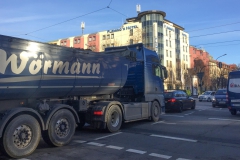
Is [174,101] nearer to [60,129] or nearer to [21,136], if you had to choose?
[60,129]

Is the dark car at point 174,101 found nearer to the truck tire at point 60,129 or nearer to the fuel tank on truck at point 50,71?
the fuel tank on truck at point 50,71

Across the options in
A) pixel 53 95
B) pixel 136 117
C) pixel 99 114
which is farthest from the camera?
pixel 136 117

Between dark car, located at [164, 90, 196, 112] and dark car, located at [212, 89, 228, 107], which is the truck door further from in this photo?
dark car, located at [212, 89, 228, 107]

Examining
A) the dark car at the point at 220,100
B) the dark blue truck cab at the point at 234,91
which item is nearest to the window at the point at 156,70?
the dark blue truck cab at the point at 234,91

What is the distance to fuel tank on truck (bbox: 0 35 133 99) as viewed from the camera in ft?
20.6

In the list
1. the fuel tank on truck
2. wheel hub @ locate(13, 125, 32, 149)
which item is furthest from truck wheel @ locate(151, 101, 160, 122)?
wheel hub @ locate(13, 125, 32, 149)

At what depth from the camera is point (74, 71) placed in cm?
816

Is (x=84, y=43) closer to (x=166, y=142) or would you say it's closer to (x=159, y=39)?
(x=159, y=39)

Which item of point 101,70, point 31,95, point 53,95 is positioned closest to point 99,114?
point 101,70

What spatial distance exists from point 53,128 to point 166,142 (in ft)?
11.5

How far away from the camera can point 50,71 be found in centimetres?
734

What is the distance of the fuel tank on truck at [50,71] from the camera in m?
6.29

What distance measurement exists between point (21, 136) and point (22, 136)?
0.02m

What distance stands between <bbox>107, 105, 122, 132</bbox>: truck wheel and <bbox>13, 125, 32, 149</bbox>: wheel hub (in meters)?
3.55
